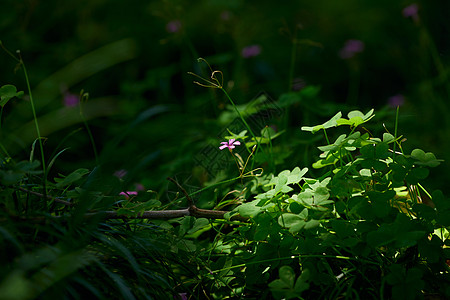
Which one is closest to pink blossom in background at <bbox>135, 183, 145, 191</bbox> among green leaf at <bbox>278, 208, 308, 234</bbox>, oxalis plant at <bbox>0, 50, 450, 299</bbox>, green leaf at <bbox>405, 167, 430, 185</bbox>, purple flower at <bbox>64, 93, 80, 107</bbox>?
oxalis plant at <bbox>0, 50, 450, 299</bbox>

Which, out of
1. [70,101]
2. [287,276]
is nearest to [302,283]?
[287,276]

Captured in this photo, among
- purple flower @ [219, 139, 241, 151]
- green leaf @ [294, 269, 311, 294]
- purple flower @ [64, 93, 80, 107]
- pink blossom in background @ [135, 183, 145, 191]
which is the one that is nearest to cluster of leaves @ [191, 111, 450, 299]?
green leaf @ [294, 269, 311, 294]

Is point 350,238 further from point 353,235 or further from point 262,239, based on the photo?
point 262,239

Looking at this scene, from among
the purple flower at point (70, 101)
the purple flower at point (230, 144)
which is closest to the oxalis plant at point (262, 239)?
the purple flower at point (230, 144)

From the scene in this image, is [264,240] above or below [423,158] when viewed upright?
below

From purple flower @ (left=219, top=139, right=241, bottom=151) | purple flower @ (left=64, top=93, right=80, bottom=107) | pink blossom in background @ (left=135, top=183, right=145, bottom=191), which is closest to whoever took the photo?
purple flower @ (left=219, top=139, right=241, bottom=151)

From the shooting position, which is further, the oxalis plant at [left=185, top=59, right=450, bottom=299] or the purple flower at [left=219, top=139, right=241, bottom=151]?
the purple flower at [left=219, top=139, right=241, bottom=151]

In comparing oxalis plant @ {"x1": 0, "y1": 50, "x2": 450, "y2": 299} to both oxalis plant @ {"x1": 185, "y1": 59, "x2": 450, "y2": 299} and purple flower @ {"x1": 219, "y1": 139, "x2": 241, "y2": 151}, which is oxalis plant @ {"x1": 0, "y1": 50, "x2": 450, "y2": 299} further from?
purple flower @ {"x1": 219, "y1": 139, "x2": 241, "y2": 151}

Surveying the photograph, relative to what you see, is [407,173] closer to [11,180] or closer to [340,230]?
[340,230]

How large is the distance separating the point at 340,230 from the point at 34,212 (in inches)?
27.1

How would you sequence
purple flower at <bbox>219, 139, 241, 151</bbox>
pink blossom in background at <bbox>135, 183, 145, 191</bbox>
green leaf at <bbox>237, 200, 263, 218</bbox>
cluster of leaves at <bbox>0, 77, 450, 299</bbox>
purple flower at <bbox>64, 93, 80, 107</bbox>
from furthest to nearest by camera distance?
purple flower at <bbox>64, 93, 80, 107</bbox> < pink blossom in background at <bbox>135, 183, 145, 191</bbox> < purple flower at <bbox>219, 139, 241, 151</bbox> < green leaf at <bbox>237, 200, 263, 218</bbox> < cluster of leaves at <bbox>0, 77, 450, 299</bbox>

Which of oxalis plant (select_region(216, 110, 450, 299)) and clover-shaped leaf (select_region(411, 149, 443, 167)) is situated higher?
clover-shaped leaf (select_region(411, 149, 443, 167))

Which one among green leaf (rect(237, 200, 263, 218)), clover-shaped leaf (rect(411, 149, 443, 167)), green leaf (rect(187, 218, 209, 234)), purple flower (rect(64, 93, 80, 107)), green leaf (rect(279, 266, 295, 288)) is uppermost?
clover-shaped leaf (rect(411, 149, 443, 167))

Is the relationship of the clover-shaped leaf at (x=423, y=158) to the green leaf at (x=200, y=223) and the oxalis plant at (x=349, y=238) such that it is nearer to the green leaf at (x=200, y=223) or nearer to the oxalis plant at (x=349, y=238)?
the oxalis plant at (x=349, y=238)
